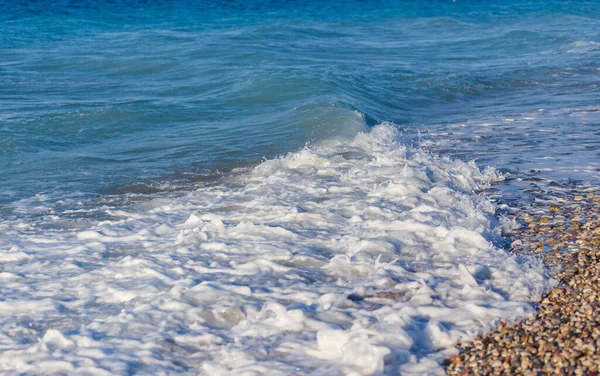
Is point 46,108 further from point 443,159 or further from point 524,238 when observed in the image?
point 524,238

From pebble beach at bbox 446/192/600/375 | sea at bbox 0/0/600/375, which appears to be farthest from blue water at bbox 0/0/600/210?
pebble beach at bbox 446/192/600/375

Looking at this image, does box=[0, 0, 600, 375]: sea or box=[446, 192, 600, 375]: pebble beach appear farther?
box=[0, 0, 600, 375]: sea

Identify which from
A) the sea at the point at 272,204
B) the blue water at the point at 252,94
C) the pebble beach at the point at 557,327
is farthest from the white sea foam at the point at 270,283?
the blue water at the point at 252,94

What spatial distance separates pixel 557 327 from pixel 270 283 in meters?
2.04

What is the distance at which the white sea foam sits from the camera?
4297mm

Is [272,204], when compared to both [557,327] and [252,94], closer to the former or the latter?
[557,327]

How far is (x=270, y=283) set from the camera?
17.5 feet

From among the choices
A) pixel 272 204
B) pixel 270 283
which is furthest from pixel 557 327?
pixel 272 204

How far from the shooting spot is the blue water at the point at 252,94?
9.20m

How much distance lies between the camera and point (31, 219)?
7062 millimetres

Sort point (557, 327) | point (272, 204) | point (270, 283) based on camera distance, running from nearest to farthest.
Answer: point (557, 327), point (270, 283), point (272, 204)

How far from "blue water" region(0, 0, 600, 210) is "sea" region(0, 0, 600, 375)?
0.06 meters

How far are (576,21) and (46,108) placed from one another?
77.4 feet

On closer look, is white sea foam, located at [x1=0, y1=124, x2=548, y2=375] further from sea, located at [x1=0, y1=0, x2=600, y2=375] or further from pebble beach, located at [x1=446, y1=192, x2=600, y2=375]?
pebble beach, located at [x1=446, y1=192, x2=600, y2=375]
